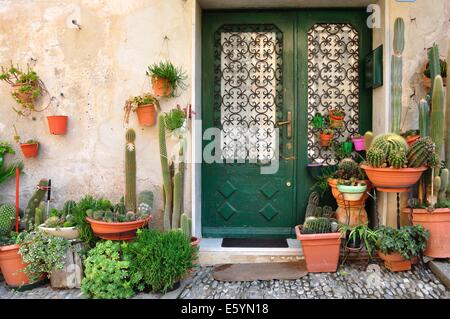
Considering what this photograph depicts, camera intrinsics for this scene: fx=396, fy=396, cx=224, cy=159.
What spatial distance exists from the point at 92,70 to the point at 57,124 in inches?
28.3

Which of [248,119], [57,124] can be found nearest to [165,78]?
[248,119]

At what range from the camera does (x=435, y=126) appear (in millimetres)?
3805

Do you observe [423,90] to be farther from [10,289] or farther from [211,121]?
[10,289]

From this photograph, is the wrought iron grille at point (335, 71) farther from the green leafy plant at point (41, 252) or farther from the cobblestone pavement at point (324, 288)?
the green leafy plant at point (41, 252)

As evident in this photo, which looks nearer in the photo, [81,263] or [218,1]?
[81,263]

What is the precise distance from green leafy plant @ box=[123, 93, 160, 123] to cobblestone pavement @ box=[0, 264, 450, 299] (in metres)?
1.90

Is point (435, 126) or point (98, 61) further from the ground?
point (98, 61)

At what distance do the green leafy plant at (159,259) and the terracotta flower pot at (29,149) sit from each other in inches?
66.7

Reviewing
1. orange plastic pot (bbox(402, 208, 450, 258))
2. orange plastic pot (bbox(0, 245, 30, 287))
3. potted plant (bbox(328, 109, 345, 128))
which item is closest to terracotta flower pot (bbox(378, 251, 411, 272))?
orange plastic pot (bbox(402, 208, 450, 258))

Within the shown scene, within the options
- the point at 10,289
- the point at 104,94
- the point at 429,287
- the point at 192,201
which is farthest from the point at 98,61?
the point at 429,287

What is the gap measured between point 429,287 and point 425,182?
1.01 m

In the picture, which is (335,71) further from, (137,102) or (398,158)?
(137,102)

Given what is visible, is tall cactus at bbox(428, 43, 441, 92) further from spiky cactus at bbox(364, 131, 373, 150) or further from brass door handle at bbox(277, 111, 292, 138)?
brass door handle at bbox(277, 111, 292, 138)

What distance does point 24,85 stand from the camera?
4348 mm
